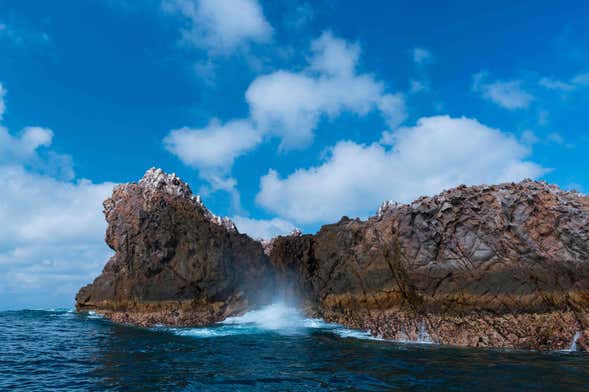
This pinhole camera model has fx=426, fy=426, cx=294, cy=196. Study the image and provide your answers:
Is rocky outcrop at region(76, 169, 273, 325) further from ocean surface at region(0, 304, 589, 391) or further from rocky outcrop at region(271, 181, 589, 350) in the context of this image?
rocky outcrop at region(271, 181, 589, 350)

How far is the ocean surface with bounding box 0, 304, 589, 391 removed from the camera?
20250 mm

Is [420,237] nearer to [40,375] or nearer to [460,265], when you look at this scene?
[460,265]

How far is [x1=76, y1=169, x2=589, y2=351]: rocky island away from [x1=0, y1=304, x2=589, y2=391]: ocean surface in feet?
12.9

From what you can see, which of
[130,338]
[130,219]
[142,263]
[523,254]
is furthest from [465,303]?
[130,219]

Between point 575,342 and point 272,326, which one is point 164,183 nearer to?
point 272,326

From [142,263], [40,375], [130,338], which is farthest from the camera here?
[142,263]

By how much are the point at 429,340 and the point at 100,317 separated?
143ft

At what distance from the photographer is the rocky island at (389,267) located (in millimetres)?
32312

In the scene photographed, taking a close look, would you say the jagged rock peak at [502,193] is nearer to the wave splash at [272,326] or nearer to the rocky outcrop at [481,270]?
the rocky outcrop at [481,270]

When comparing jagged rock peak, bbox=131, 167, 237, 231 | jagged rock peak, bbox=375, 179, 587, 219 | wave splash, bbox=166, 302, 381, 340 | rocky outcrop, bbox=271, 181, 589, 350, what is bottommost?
wave splash, bbox=166, 302, 381, 340

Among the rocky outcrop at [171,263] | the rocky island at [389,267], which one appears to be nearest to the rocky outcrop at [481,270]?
the rocky island at [389,267]

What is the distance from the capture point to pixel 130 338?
36.8 meters

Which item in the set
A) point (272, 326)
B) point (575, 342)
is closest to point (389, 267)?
point (272, 326)

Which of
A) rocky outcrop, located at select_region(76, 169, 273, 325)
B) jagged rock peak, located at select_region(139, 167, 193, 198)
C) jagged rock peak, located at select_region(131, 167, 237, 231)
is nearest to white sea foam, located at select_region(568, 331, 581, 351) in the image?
rocky outcrop, located at select_region(76, 169, 273, 325)
